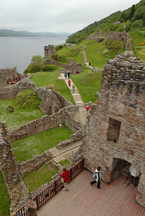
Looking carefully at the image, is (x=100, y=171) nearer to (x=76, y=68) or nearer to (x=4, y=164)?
(x=4, y=164)

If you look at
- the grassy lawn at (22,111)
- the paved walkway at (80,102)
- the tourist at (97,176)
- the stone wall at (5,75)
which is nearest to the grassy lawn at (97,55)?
the paved walkway at (80,102)

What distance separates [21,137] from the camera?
17.2 metres

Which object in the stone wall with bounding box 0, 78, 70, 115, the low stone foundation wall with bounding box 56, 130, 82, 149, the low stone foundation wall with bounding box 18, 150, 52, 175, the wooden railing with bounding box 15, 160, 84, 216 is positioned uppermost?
the stone wall with bounding box 0, 78, 70, 115

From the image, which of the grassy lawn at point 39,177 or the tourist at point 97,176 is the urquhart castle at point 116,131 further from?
the grassy lawn at point 39,177

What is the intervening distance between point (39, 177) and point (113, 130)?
694 centimetres

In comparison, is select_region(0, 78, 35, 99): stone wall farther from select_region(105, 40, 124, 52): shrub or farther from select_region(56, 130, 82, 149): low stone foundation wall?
select_region(105, 40, 124, 52): shrub

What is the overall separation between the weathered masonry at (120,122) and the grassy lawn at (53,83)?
43.6 ft

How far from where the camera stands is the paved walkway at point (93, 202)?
770 cm

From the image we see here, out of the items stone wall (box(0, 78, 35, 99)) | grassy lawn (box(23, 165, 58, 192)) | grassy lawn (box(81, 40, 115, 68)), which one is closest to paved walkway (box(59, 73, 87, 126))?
stone wall (box(0, 78, 35, 99))

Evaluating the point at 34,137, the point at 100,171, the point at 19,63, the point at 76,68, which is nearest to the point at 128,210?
the point at 100,171

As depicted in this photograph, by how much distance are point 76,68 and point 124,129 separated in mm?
30300

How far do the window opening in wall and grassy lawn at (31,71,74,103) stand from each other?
13.6 m

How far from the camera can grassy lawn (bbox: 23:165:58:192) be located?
11825 mm

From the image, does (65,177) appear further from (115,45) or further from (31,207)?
(115,45)
